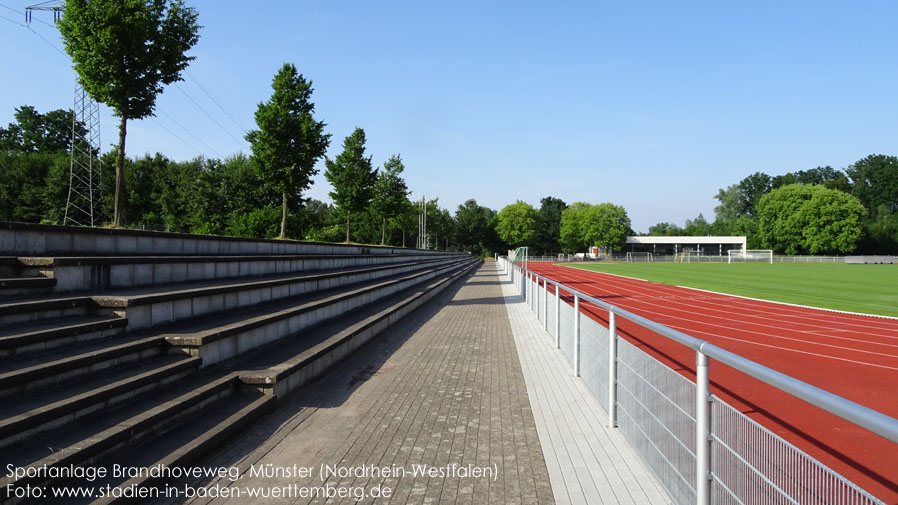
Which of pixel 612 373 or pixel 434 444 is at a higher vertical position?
pixel 612 373

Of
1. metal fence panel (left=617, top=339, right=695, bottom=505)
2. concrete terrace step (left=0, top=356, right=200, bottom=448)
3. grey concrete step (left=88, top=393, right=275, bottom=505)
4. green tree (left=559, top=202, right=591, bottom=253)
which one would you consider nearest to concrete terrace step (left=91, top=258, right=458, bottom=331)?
concrete terrace step (left=0, top=356, right=200, bottom=448)

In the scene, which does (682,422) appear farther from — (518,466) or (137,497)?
(137,497)

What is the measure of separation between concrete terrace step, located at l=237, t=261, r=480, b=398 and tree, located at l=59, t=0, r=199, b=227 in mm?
8189

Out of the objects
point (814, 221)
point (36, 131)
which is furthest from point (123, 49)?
point (814, 221)

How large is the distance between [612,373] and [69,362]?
15.9ft

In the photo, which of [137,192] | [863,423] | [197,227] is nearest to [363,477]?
[863,423]

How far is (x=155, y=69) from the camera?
1346 cm

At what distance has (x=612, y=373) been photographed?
15.0 ft

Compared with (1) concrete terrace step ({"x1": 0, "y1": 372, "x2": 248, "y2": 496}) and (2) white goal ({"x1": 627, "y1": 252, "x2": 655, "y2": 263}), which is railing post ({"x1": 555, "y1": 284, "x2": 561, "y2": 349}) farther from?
(2) white goal ({"x1": 627, "y1": 252, "x2": 655, "y2": 263})

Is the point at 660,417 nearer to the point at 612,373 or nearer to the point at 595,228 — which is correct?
the point at 612,373

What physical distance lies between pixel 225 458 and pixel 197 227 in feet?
182

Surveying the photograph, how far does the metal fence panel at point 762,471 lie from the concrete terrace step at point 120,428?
157 inches

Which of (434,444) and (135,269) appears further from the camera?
(135,269)

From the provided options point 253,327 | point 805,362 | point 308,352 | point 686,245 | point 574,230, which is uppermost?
point 574,230
